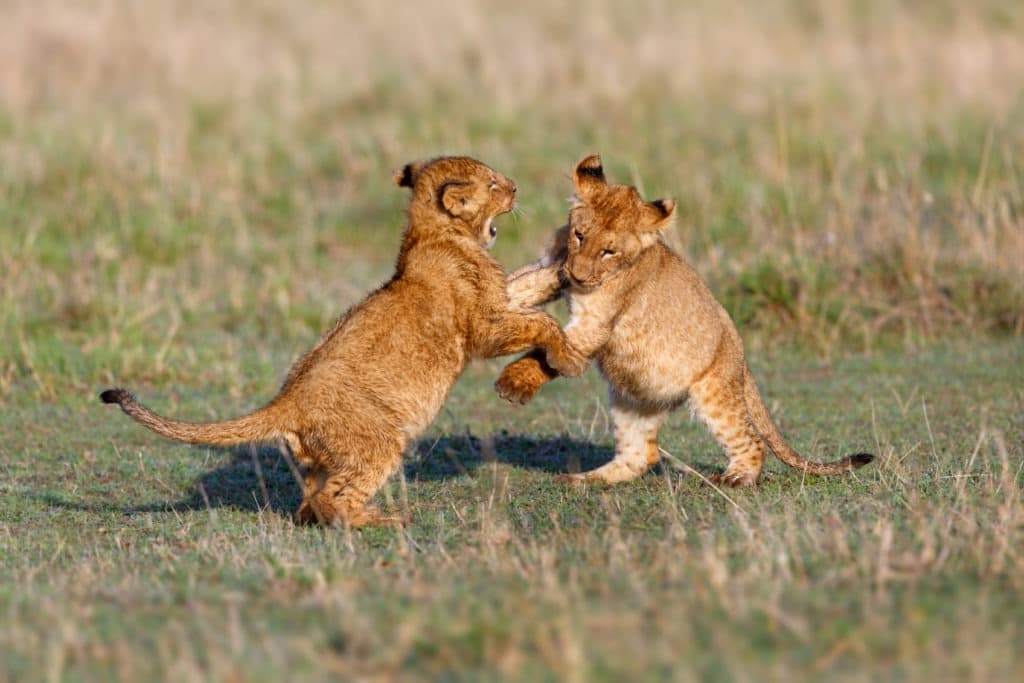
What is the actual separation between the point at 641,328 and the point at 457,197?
3.49ft

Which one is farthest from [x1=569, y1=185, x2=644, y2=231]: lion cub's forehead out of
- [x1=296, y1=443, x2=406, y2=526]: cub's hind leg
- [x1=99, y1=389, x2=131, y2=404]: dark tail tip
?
[x1=99, y1=389, x2=131, y2=404]: dark tail tip

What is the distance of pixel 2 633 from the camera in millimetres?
4387

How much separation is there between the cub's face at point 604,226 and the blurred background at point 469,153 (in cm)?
385

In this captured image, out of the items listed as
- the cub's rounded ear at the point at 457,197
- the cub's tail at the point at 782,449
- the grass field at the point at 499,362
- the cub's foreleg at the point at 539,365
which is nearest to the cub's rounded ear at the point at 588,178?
the cub's rounded ear at the point at 457,197

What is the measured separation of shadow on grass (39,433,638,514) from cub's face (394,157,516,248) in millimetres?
1097

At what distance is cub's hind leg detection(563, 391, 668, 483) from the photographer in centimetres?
734

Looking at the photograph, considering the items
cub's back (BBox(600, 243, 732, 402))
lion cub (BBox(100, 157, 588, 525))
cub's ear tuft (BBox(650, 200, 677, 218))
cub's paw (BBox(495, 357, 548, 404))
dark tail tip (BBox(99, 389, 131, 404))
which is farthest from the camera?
cub's back (BBox(600, 243, 732, 402))

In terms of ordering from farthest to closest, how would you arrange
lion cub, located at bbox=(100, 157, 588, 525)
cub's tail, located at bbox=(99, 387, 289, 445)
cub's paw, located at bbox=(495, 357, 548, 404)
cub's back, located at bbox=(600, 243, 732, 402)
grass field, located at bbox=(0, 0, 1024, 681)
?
1. cub's back, located at bbox=(600, 243, 732, 402)
2. cub's paw, located at bbox=(495, 357, 548, 404)
3. lion cub, located at bbox=(100, 157, 588, 525)
4. cub's tail, located at bbox=(99, 387, 289, 445)
5. grass field, located at bbox=(0, 0, 1024, 681)

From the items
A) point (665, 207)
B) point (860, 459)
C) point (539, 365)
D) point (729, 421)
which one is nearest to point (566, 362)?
point (539, 365)

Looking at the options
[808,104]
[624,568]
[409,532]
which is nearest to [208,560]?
[409,532]

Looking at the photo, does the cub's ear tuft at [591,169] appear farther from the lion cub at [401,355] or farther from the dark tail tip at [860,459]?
the dark tail tip at [860,459]

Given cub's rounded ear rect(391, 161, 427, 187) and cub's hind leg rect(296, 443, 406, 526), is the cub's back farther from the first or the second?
cub's hind leg rect(296, 443, 406, 526)

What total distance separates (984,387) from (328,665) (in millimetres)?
6324

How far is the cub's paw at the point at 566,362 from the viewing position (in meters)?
6.53
